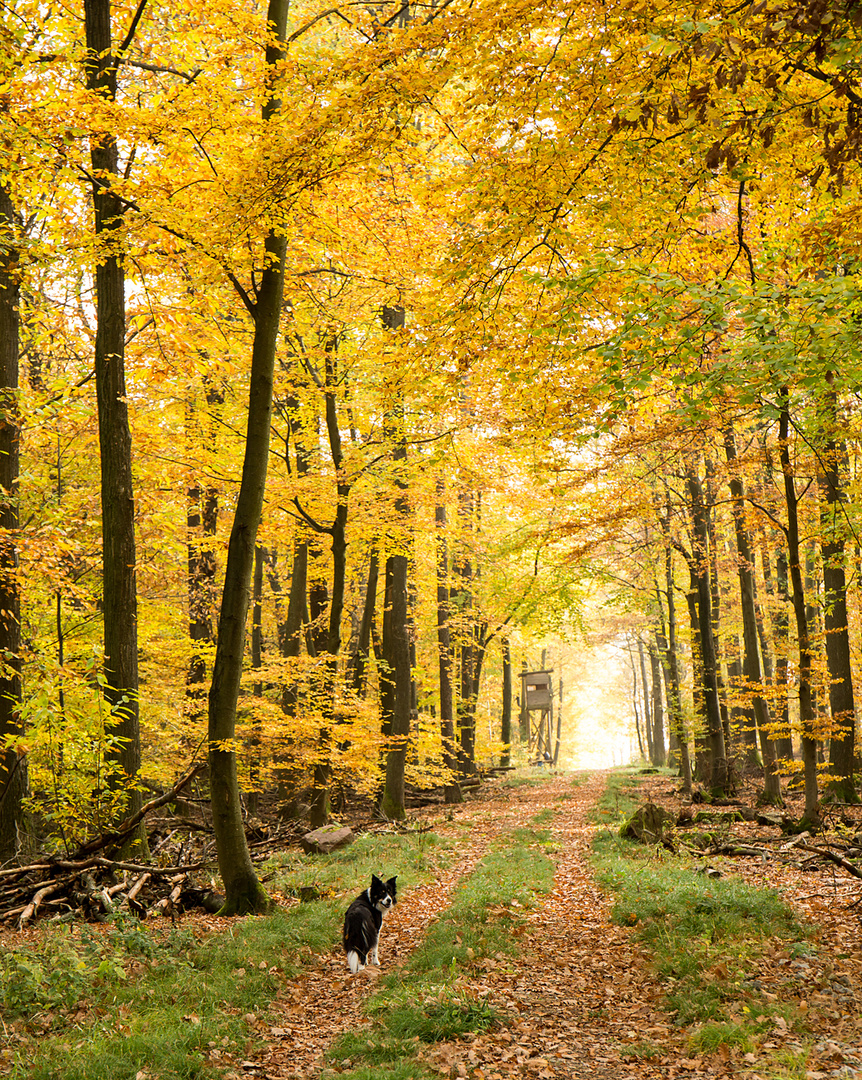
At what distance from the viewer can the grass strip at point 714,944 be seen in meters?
5.37

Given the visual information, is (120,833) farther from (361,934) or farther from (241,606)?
(361,934)

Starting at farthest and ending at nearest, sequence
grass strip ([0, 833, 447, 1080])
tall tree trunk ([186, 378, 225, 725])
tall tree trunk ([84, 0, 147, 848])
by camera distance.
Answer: tall tree trunk ([186, 378, 225, 725]) < tall tree trunk ([84, 0, 147, 848]) < grass strip ([0, 833, 447, 1080])

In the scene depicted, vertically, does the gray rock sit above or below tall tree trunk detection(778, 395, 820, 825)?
below

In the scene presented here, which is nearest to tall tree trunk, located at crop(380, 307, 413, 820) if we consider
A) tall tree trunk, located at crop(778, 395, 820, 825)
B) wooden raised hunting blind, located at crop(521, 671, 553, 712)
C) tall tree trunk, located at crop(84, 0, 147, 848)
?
tall tree trunk, located at crop(84, 0, 147, 848)

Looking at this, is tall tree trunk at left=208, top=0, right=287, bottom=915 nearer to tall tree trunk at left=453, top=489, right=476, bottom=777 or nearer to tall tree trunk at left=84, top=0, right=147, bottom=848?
tall tree trunk at left=84, top=0, right=147, bottom=848

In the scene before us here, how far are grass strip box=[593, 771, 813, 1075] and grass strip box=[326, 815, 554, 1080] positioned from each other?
130 cm

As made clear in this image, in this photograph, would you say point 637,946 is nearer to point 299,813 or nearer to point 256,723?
point 256,723

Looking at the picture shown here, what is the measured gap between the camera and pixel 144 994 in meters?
6.13

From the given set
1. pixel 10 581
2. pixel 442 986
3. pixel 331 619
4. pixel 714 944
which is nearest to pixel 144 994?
pixel 442 986

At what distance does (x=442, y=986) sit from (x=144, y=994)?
2.44m

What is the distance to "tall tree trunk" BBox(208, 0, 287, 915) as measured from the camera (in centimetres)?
912

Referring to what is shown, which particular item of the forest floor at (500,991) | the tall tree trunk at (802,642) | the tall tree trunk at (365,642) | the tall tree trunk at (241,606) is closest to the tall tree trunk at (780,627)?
the tall tree trunk at (802,642)

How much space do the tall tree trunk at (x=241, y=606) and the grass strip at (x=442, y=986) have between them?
255 cm

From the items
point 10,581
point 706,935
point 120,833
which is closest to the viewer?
point 706,935
